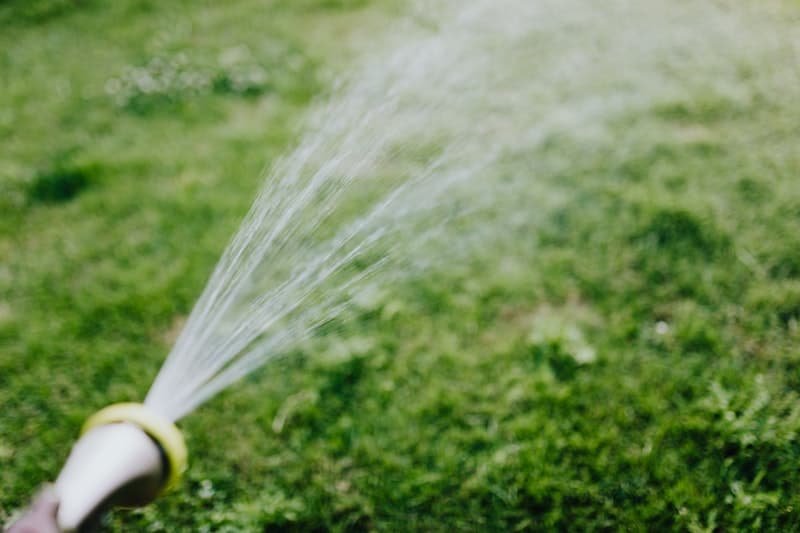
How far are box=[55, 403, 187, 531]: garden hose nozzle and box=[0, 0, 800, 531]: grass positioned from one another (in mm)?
820

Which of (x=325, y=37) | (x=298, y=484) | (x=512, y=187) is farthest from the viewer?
(x=325, y=37)

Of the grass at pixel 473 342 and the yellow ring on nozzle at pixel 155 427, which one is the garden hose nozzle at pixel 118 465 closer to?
the yellow ring on nozzle at pixel 155 427

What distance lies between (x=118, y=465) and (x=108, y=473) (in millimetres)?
32

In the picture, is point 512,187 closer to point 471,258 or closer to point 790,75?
point 471,258

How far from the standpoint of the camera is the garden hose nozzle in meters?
1.58

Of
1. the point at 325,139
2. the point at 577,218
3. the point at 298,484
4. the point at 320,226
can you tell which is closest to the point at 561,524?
the point at 298,484

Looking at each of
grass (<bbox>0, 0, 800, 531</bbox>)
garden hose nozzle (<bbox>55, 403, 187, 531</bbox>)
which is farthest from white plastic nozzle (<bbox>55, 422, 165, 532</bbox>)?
grass (<bbox>0, 0, 800, 531</bbox>)

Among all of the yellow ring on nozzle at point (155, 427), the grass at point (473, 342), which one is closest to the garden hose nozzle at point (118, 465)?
the yellow ring on nozzle at point (155, 427)

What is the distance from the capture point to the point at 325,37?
17.8ft

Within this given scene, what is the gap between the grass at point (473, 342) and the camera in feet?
8.05

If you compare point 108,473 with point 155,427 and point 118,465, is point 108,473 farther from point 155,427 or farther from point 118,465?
point 155,427

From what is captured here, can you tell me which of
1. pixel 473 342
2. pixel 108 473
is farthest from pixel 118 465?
pixel 473 342

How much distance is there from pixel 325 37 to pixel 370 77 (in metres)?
1.05

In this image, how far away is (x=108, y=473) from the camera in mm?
1603
